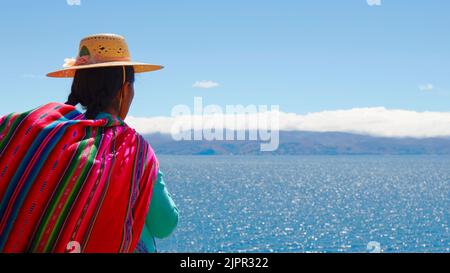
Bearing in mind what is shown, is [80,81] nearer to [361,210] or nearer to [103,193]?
[103,193]

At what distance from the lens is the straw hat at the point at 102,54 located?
270cm

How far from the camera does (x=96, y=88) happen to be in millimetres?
2629

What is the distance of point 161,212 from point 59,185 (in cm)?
46

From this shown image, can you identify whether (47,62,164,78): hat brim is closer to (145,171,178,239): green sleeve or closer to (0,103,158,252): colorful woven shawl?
(0,103,158,252): colorful woven shawl

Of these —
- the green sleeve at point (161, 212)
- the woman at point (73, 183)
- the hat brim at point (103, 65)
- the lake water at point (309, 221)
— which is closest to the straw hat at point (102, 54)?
the hat brim at point (103, 65)

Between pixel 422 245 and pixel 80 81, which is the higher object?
pixel 80 81

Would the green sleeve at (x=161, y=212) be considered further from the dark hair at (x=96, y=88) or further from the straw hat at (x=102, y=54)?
the straw hat at (x=102, y=54)

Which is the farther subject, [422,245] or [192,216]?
[192,216]

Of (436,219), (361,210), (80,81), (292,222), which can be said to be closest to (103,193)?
(80,81)

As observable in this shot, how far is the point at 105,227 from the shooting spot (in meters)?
2.45

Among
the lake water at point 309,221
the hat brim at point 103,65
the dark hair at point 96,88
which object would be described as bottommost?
the lake water at point 309,221

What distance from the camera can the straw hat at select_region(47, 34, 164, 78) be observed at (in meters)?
2.70
